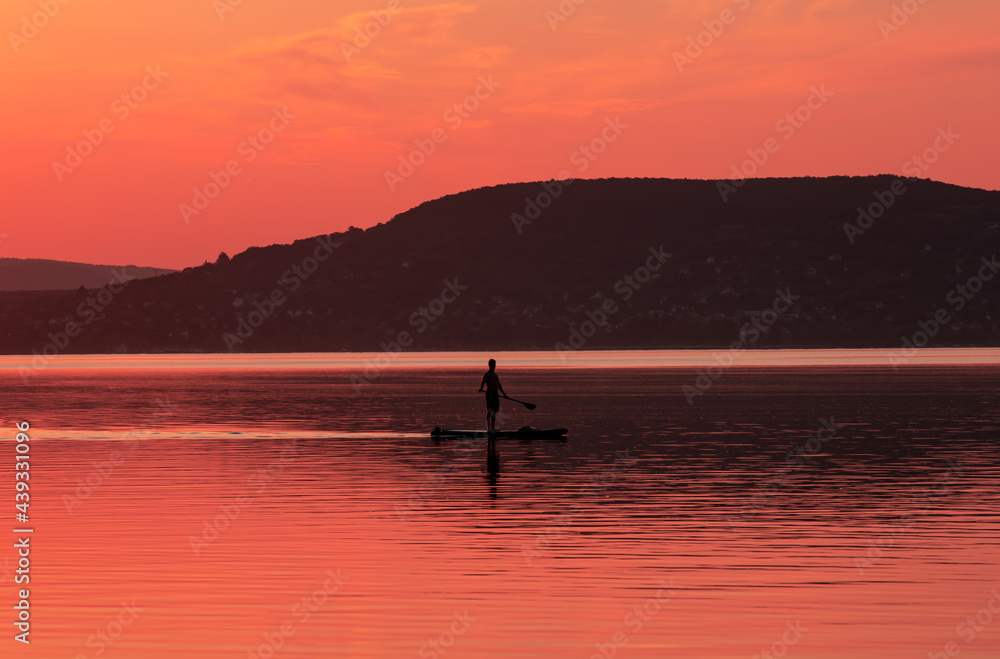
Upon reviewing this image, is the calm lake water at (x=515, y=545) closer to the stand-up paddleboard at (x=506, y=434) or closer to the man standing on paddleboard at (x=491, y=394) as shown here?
the stand-up paddleboard at (x=506, y=434)

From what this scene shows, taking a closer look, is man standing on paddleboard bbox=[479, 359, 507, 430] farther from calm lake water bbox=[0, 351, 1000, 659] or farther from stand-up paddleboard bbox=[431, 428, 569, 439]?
calm lake water bbox=[0, 351, 1000, 659]

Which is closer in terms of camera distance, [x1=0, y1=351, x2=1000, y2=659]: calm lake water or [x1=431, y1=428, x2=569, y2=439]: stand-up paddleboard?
[x1=0, y1=351, x2=1000, y2=659]: calm lake water

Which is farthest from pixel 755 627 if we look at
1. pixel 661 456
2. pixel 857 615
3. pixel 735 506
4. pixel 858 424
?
pixel 858 424

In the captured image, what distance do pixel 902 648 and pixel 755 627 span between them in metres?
1.87

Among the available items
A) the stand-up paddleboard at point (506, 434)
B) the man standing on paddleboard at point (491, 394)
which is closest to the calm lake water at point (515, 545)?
the stand-up paddleboard at point (506, 434)

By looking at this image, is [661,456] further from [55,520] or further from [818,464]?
[55,520]

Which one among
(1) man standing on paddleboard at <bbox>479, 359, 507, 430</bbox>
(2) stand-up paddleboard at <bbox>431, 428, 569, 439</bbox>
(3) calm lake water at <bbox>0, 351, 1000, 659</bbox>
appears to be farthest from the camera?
(2) stand-up paddleboard at <bbox>431, 428, 569, 439</bbox>

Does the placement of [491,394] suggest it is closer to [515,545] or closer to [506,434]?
[506,434]

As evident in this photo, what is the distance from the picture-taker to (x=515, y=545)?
25625 millimetres

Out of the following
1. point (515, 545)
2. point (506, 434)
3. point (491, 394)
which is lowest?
point (515, 545)

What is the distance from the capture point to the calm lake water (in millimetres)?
18359

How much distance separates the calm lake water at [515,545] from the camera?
1836 cm

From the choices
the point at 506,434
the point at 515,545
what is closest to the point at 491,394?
the point at 506,434

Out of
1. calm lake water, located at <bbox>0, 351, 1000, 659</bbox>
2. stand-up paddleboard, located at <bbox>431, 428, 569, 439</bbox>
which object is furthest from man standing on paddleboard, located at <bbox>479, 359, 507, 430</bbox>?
calm lake water, located at <bbox>0, 351, 1000, 659</bbox>
